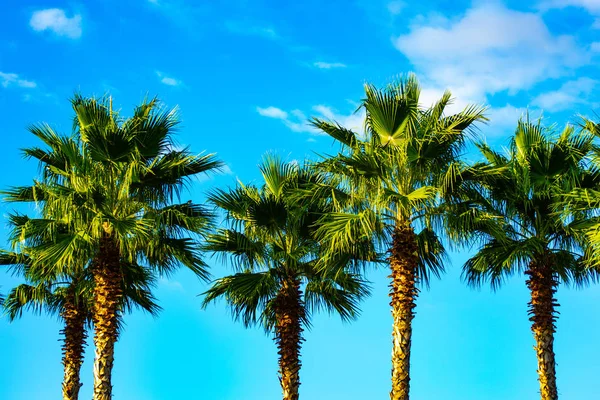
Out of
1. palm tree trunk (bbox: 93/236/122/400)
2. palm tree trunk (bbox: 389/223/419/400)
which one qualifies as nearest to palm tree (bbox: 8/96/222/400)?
palm tree trunk (bbox: 93/236/122/400)

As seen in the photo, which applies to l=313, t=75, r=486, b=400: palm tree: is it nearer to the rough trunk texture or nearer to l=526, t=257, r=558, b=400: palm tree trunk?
l=526, t=257, r=558, b=400: palm tree trunk

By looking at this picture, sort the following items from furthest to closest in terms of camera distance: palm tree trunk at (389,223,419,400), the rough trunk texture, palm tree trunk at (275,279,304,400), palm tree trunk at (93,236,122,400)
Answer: the rough trunk texture
palm tree trunk at (275,279,304,400)
palm tree trunk at (93,236,122,400)
palm tree trunk at (389,223,419,400)

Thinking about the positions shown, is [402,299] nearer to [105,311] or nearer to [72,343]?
[105,311]

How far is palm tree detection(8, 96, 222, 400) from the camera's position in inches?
790

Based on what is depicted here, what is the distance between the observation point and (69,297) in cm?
2444

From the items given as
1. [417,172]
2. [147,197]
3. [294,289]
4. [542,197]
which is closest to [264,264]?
[294,289]

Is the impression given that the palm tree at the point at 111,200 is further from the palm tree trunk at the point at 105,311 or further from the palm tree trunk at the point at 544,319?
the palm tree trunk at the point at 544,319

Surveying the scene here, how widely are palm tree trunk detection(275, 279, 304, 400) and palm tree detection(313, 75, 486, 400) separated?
2151 mm

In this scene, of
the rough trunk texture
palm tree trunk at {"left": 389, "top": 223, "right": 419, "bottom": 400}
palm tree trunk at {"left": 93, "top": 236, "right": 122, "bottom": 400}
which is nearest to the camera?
palm tree trunk at {"left": 389, "top": 223, "right": 419, "bottom": 400}

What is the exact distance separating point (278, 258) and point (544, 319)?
659 cm

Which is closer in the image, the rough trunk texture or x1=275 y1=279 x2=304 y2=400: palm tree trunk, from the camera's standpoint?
x1=275 y1=279 x2=304 y2=400: palm tree trunk

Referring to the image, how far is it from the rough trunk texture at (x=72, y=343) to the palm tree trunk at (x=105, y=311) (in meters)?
3.78

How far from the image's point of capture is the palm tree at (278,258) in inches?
864

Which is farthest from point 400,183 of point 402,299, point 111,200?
point 111,200
